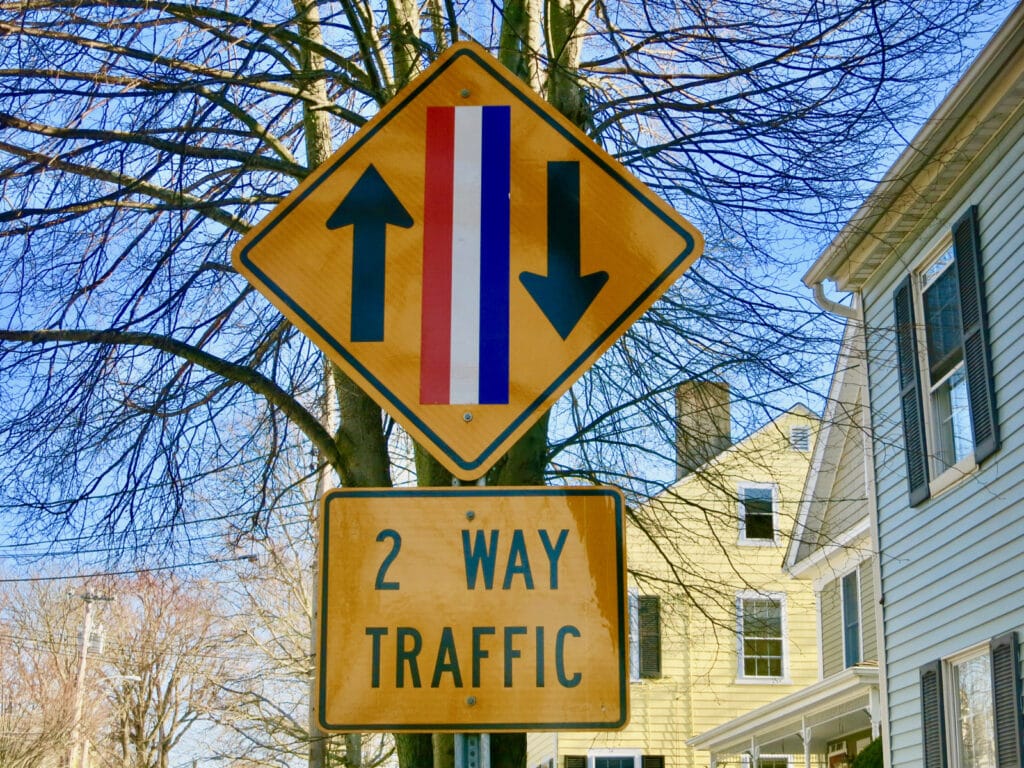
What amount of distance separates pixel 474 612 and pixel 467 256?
833mm

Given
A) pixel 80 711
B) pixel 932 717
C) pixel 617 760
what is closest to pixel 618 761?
pixel 617 760

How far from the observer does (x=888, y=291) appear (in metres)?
13.5

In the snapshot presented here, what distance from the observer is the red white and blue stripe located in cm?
295

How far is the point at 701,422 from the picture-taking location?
8453 millimetres

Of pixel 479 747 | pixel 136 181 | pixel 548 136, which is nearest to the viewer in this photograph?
pixel 479 747

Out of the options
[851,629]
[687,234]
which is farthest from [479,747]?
[851,629]

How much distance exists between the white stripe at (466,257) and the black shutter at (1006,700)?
8.53 metres

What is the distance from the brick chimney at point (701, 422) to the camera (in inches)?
311

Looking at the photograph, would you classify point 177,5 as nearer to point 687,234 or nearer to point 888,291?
point 687,234

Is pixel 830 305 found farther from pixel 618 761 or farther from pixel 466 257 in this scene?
pixel 618 761

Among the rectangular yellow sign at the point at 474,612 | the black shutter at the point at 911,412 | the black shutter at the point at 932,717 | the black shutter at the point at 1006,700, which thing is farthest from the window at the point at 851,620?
the rectangular yellow sign at the point at 474,612

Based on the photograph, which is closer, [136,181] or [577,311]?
[577,311]

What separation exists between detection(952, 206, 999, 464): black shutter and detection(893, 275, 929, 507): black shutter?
29.4 inches

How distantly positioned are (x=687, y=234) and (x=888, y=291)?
11.0 m
